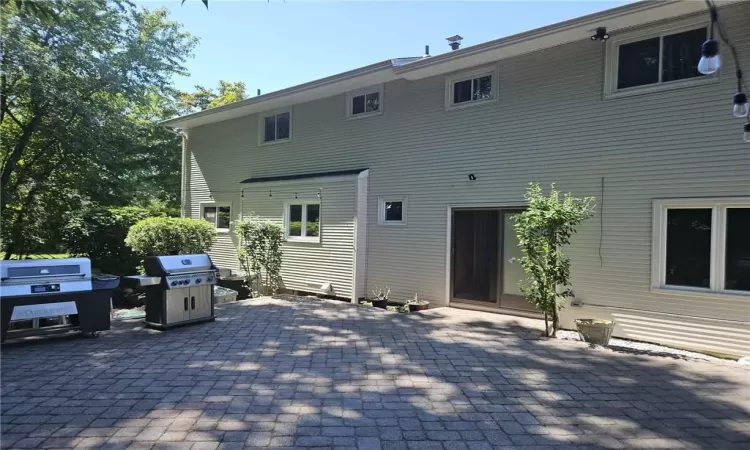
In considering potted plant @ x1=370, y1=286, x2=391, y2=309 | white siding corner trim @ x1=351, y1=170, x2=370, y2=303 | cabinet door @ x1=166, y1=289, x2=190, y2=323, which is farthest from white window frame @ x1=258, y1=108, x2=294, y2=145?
cabinet door @ x1=166, y1=289, x2=190, y2=323

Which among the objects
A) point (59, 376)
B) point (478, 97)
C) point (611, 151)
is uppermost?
point (478, 97)

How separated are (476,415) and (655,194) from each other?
16.3ft

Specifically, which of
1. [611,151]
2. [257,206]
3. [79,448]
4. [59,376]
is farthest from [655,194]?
[257,206]

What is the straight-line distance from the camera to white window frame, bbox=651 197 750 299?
20.4ft

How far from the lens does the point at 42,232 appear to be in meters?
14.0

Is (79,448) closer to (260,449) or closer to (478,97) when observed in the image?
(260,449)

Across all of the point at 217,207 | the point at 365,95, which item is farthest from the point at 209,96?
the point at 365,95

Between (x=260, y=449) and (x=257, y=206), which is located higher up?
(x=257, y=206)

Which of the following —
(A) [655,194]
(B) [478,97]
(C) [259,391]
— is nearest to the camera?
→ (C) [259,391]

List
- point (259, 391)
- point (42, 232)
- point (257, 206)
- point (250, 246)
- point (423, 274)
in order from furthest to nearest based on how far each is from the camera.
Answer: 1. point (42, 232)
2. point (257, 206)
3. point (250, 246)
4. point (423, 274)
5. point (259, 391)

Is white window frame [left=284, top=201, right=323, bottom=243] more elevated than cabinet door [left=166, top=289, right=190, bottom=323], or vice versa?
white window frame [left=284, top=201, right=323, bottom=243]

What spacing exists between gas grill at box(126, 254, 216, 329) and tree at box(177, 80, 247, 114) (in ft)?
68.9

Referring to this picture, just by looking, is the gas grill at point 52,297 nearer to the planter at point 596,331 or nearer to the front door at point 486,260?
the front door at point 486,260

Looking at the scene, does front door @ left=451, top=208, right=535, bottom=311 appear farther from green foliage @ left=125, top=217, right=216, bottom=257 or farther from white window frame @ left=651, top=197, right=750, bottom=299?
green foliage @ left=125, top=217, right=216, bottom=257
